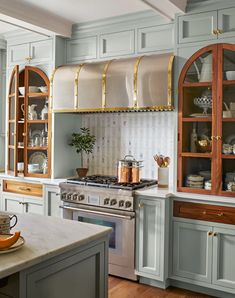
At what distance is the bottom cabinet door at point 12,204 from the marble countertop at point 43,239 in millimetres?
2026

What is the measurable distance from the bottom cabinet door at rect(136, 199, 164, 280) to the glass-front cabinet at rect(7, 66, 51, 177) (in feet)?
4.56

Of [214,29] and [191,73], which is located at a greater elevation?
[214,29]

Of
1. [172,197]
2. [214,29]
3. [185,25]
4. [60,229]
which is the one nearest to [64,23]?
[185,25]

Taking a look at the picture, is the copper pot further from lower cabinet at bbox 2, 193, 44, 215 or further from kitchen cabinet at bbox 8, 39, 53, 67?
kitchen cabinet at bbox 8, 39, 53, 67

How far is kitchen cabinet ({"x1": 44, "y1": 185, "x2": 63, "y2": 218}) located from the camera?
3875 mm

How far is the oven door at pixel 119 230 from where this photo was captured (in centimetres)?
338

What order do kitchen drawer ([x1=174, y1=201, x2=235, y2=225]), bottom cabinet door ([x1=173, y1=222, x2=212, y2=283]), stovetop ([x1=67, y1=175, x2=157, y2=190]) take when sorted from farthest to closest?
stovetop ([x1=67, y1=175, x2=157, y2=190]), bottom cabinet door ([x1=173, y1=222, x2=212, y2=283]), kitchen drawer ([x1=174, y1=201, x2=235, y2=225])

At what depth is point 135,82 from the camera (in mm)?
3447

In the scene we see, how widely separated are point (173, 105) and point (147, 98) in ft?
0.85

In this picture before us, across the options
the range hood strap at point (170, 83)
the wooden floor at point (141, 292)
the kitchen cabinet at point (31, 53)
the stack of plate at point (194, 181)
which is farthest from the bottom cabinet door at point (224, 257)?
the kitchen cabinet at point (31, 53)

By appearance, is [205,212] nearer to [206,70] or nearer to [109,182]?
[109,182]

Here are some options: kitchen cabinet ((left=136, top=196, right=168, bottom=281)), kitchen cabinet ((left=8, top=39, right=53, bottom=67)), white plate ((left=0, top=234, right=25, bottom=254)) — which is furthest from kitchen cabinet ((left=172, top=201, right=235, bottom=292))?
kitchen cabinet ((left=8, top=39, right=53, bottom=67))

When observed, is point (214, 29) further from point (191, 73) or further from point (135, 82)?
point (135, 82)

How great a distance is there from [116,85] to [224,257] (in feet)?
6.19
